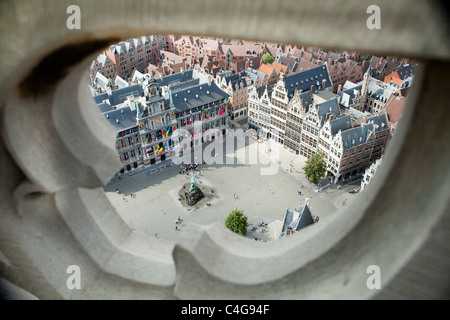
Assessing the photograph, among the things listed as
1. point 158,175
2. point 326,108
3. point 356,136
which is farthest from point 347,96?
point 158,175

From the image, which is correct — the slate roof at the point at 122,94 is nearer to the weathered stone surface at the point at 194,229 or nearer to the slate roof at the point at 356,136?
the slate roof at the point at 356,136

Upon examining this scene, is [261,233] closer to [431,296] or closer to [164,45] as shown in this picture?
[431,296]

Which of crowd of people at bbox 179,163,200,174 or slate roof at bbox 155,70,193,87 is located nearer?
crowd of people at bbox 179,163,200,174

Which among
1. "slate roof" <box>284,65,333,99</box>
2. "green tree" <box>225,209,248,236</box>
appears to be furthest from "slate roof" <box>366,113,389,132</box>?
"green tree" <box>225,209,248,236</box>

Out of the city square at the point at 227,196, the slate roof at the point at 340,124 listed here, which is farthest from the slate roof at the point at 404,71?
the city square at the point at 227,196

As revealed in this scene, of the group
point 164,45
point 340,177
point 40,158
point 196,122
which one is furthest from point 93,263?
point 164,45

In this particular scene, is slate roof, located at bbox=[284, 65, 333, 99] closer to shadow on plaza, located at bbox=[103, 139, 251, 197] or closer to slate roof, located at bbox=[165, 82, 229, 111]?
slate roof, located at bbox=[165, 82, 229, 111]
